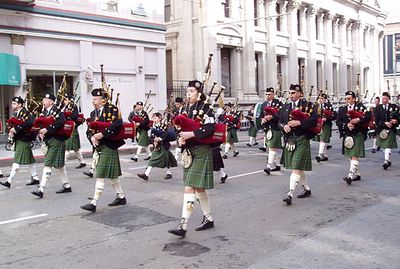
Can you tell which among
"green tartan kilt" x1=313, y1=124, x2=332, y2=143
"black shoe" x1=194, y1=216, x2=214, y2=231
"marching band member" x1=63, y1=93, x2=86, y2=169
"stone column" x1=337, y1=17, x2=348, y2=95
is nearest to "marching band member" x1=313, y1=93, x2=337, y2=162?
"green tartan kilt" x1=313, y1=124, x2=332, y2=143

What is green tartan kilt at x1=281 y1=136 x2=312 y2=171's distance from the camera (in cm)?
775

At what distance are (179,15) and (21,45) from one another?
12.0 metres

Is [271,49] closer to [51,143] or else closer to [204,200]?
[51,143]

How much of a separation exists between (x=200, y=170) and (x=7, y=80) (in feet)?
46.7

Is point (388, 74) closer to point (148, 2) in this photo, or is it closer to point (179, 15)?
point (179, 15)

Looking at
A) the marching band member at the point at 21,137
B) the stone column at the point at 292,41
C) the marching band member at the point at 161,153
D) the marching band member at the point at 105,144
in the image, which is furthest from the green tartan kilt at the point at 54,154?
the stone column at the point at 292,41

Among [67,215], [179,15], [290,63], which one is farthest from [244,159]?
[290,63]

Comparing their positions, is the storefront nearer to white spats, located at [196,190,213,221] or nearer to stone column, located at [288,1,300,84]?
white spats, located at [196,190,213,221]

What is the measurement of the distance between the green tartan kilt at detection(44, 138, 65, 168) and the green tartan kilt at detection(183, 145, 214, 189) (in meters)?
3.45

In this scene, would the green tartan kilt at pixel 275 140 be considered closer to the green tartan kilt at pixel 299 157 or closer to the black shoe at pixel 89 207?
the green tartan kilt at pixel 299 157

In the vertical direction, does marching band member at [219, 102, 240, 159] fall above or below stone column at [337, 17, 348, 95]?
below

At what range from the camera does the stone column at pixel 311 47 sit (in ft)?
125

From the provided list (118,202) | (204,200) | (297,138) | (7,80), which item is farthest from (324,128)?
(7,80)

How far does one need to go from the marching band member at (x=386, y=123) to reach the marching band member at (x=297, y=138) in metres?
5.04
